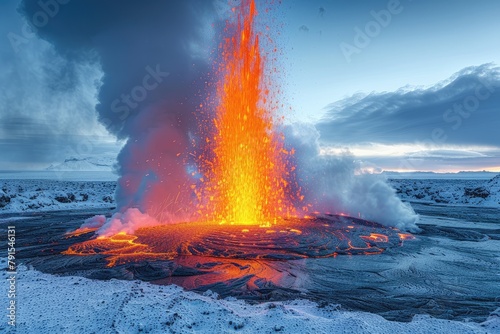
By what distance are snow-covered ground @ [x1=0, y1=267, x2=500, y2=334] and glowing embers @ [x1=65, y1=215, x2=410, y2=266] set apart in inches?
166

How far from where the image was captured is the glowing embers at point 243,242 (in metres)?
14.8

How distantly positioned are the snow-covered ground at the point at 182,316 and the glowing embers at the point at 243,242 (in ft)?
13.8

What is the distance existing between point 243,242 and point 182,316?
940 cm

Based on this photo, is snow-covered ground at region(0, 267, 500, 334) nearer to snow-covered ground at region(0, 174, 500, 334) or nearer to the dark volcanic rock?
snow-covered ground at region(0, 174, 500, 334)

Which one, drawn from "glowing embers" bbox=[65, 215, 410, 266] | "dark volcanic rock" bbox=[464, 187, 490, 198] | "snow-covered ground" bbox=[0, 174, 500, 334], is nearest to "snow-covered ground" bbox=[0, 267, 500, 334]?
"snow-covered ground" bbox=[0, 174, 500, 334]

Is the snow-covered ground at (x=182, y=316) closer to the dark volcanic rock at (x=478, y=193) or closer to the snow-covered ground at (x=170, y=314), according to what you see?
the snow-covered ground at (x=170, y=314)

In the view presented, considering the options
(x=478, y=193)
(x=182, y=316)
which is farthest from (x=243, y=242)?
(x=478, y=193)

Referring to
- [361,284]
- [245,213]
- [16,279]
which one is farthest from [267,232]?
[16,279]

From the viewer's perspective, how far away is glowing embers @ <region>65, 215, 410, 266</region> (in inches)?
582

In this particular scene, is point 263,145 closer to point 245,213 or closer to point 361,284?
point 245,213

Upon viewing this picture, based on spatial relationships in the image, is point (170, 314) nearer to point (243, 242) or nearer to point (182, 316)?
point (182, 316)

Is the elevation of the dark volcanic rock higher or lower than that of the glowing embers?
higher

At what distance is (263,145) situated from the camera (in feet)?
95.7

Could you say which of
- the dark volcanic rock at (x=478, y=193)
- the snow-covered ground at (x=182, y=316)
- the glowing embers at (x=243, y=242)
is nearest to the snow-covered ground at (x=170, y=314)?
the snow-covered ground at (x=182, y=316)
